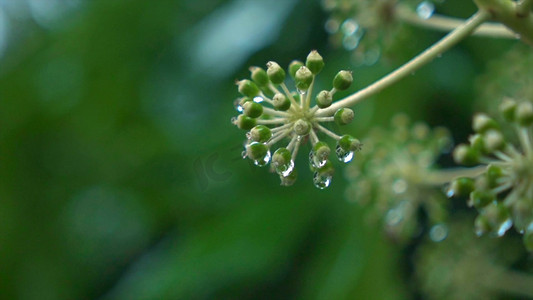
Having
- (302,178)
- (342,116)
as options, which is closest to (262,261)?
(302,178)

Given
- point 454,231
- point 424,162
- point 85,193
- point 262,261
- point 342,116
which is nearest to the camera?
point 342,116

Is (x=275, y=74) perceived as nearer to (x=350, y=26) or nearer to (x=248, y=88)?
(x=248, y=88)

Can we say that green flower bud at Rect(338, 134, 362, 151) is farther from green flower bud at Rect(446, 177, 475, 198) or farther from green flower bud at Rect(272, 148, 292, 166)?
green flower bud at Rect(446, 177, 475, 198)

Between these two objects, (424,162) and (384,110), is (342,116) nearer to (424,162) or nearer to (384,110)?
(424,162)

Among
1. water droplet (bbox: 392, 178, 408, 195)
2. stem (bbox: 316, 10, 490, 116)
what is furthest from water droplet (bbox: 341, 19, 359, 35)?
stem (bbox: 316, 10, 490, 116)

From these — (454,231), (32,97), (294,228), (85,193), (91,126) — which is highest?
(32,97)
